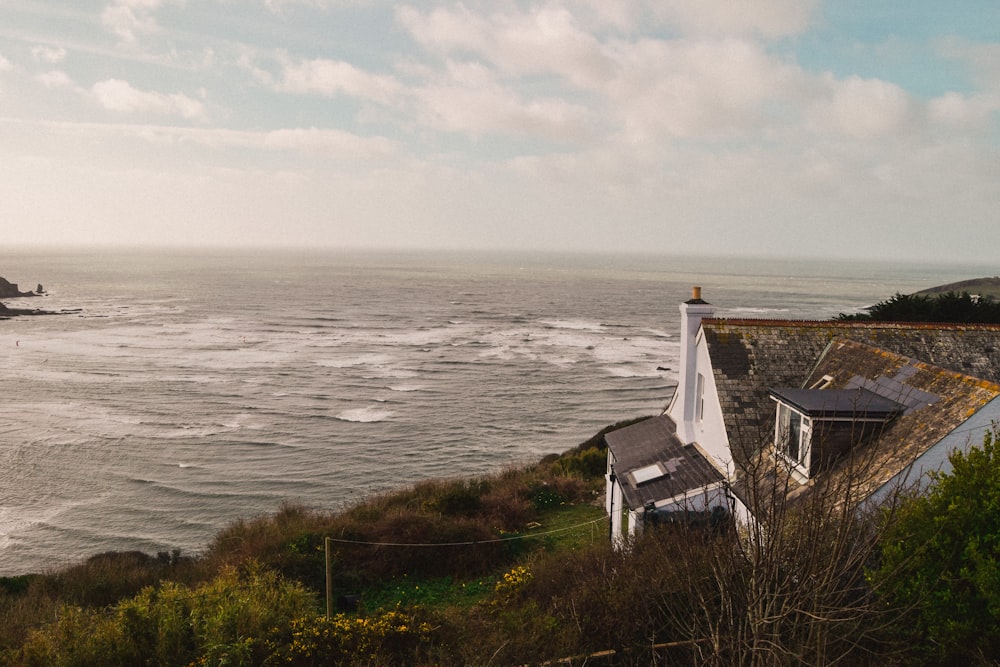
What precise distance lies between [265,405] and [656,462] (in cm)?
3301

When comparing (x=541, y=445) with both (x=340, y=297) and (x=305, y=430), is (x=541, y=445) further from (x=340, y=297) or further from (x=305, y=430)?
(x=340, y=297)

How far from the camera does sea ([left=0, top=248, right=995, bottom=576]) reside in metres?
27.7

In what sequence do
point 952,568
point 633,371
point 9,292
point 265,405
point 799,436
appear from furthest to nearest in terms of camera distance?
point 9,292
point 633,371
point 265,405
point 799,436
point 952,568

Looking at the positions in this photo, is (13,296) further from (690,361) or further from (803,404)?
(803,404)

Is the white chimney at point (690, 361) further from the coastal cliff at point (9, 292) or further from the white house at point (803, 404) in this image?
the coastal cliff at point (9, 292)

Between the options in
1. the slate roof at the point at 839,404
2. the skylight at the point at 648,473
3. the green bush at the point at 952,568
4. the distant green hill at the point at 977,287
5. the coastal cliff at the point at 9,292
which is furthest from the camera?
the distant green hill at the point at 977,287

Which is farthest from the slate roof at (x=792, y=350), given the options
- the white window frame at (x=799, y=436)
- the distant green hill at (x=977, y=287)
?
the distant green hill at (x=977, y=287)

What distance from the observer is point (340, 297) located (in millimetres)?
119312

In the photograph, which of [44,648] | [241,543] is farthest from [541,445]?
[44,648]

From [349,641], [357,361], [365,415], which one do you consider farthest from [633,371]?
[349,641]

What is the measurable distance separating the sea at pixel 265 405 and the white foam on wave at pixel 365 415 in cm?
19

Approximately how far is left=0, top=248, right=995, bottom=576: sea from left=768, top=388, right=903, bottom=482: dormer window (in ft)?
62.6

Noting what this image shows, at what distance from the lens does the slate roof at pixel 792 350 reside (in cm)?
1501

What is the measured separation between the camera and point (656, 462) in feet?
54.9
